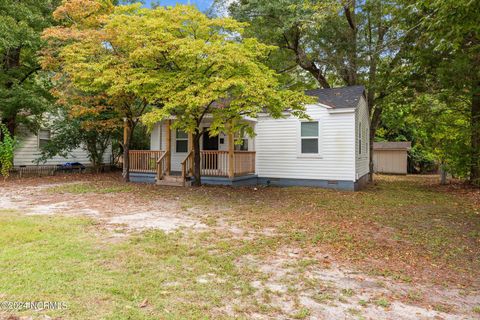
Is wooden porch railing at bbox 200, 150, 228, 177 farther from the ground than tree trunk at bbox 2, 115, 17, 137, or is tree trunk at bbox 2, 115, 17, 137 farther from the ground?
tree trunk at bbox 2, 115, 17, 137

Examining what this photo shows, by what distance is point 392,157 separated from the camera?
2352cm

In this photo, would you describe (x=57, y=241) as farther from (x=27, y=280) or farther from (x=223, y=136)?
(x=223, y=136)

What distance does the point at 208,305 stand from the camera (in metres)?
3.01

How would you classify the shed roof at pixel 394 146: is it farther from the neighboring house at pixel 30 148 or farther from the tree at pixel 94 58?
the neighboring house at pixel 30 148

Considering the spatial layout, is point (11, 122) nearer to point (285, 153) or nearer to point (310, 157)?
point (285, 153)

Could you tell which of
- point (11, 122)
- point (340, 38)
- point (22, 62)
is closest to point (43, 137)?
point (11, 122)

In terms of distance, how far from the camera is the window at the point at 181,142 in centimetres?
1437

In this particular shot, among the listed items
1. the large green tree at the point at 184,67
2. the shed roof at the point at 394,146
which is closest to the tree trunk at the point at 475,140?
the large green tree at the point at 184,67

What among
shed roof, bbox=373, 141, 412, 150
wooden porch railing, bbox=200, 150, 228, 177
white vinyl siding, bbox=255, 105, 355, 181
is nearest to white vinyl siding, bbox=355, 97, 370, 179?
white vinyl siding, bbox=255, 105, 355, 181

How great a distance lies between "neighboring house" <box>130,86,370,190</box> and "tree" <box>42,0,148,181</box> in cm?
176

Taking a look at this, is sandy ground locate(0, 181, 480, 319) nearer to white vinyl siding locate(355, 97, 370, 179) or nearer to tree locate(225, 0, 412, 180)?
white vinyl siding locate(355, 97, 370, 179)

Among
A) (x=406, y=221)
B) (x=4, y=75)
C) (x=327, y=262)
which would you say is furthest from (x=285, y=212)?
(x=4, y=75)

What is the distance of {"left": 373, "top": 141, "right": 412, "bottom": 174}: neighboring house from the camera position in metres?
23.1

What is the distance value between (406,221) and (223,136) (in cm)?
868
